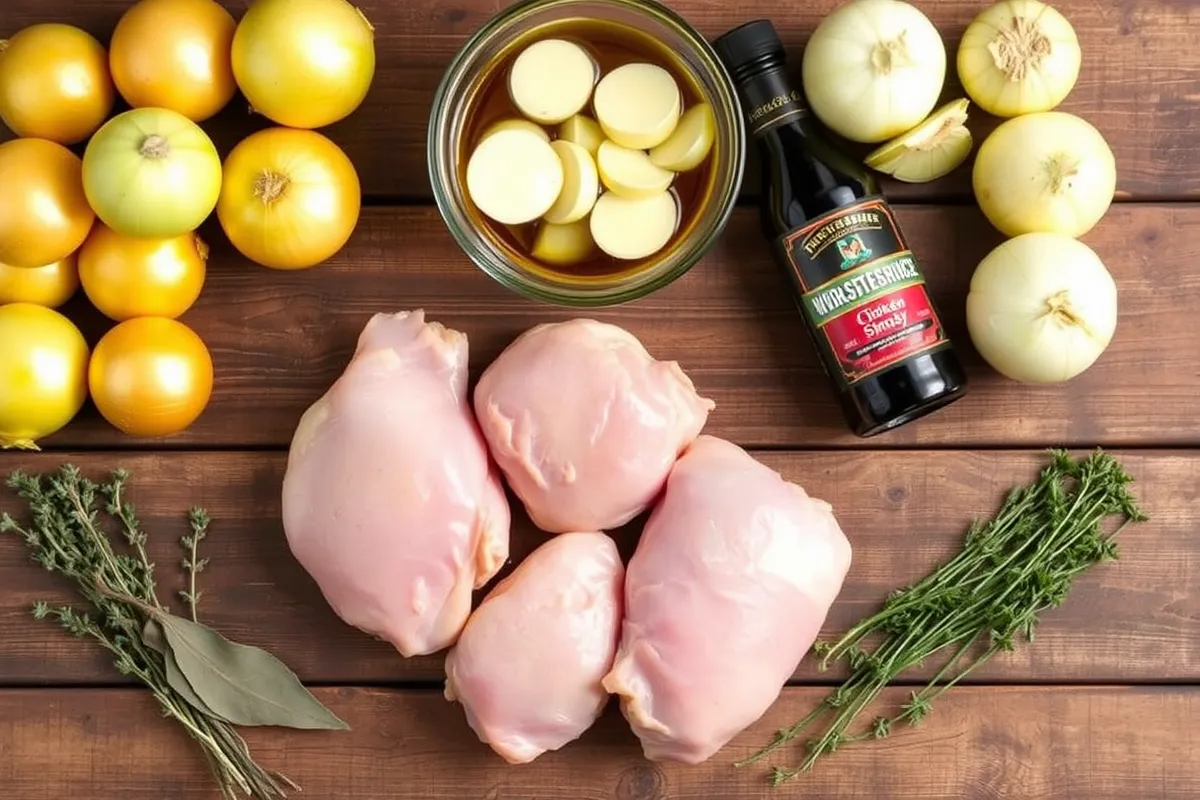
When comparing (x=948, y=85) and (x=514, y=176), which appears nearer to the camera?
(x=514, y=176)

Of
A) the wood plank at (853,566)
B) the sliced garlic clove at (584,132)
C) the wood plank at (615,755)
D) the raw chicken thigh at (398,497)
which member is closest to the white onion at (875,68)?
the sliced garlic clove at (584,132)

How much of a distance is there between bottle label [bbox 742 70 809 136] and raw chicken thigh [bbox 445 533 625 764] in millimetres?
488

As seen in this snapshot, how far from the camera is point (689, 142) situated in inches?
44.8

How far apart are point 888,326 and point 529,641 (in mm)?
500

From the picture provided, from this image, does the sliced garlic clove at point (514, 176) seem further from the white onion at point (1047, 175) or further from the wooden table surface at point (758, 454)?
the white onion at point (1047, 175)


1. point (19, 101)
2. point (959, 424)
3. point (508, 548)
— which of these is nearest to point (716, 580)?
point (508, 548)

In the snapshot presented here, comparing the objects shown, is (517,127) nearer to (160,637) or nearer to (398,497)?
(398,497)

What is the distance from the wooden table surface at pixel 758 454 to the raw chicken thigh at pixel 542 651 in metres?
0.08

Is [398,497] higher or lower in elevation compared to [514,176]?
lower

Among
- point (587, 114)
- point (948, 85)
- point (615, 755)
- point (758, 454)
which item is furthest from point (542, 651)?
point (948, 85)

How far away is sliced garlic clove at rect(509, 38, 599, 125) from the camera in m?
1.14

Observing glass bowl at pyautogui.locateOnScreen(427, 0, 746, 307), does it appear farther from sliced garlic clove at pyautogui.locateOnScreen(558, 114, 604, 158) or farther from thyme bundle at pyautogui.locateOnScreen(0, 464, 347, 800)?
thyme bundle at pyautogui.locateOnScreen(0, 464, 347, 800)

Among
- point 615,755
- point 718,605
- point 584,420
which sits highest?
point 584,420

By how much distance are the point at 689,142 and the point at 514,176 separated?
18 cm
